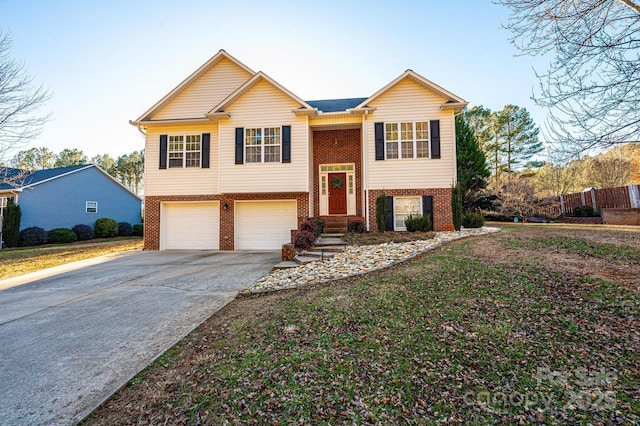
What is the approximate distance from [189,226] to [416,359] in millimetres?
11816

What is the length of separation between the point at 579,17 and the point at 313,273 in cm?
702

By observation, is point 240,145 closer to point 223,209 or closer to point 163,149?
point 223,209

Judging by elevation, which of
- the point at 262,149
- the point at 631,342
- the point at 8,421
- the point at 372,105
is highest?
the point at 372,105

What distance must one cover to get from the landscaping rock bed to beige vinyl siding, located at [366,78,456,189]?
3.34 meters

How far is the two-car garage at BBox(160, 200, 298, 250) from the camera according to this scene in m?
11.8

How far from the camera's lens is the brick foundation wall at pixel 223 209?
1137cm

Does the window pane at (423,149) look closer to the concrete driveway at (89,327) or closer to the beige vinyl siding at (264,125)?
the beige vinyl siding at (264,125)

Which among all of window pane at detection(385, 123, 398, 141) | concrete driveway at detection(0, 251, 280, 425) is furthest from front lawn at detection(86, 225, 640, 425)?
window pane at detection(385, 123, 398, 141)

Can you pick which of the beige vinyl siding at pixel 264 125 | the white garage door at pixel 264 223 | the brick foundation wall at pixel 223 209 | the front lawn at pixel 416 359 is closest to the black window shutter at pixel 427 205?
the brick foundation wall at pixel 223 209

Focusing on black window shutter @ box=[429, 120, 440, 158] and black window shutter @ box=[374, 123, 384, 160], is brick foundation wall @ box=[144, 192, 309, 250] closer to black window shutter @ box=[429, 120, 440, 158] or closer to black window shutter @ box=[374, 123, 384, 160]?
black window shutter @ box=[374, 123, 384, 160]

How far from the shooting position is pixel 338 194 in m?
12.4

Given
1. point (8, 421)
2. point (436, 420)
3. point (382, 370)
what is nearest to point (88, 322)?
point (8, 421)

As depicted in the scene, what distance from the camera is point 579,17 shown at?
491 cm

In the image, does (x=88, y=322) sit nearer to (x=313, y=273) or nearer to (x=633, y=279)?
(x=313, y=273)
